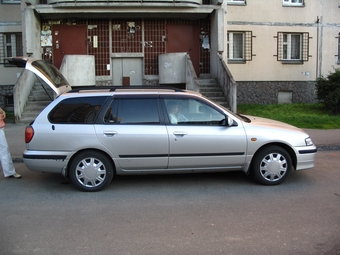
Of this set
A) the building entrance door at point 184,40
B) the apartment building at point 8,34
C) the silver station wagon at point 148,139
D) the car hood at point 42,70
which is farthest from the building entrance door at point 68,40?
the silver station wagon at point 148,139

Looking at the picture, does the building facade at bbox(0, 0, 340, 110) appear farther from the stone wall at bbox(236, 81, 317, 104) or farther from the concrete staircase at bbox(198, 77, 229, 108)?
the concrete staircase at bbox(198, 77, 229, 108)

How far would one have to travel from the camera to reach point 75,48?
55.1 ft

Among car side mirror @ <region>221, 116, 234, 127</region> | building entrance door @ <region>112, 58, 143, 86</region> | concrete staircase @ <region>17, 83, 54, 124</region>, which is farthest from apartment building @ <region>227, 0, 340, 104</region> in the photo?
car side mirror @ <region>221, 116, 234, 127</region>

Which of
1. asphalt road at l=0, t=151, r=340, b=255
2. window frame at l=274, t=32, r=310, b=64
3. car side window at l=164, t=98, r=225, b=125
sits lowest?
asphalt road at l=0, t=151, r=340, b=255

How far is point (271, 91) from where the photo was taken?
1930 centimetres

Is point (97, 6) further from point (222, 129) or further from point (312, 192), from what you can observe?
point (312, 192)

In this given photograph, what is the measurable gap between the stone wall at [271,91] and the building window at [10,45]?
11112 millimetres

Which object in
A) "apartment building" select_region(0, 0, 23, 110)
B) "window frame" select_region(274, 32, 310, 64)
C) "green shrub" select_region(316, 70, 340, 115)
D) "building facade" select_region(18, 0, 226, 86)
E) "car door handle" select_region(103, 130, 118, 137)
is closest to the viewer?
"car door handle" select_region(103, 130, 118, 137)

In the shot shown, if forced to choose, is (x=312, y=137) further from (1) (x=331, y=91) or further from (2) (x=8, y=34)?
(2) (x=8, y=34)

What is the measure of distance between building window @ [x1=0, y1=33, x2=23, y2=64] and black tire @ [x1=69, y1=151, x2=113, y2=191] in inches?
562

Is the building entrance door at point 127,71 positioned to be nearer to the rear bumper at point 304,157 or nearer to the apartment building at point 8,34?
the apartment building at point 8,34

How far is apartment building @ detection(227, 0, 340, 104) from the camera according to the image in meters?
18.9

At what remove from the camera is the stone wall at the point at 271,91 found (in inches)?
749

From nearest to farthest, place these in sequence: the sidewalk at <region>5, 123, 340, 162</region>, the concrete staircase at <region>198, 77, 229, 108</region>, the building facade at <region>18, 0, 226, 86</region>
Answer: the sidewalk at <region>5, 123, 340, 162</region>, the concrete staircase at <region>198, 77, 229, 108</region>, the building facade at <region>18, 0, 226, 86</region>
